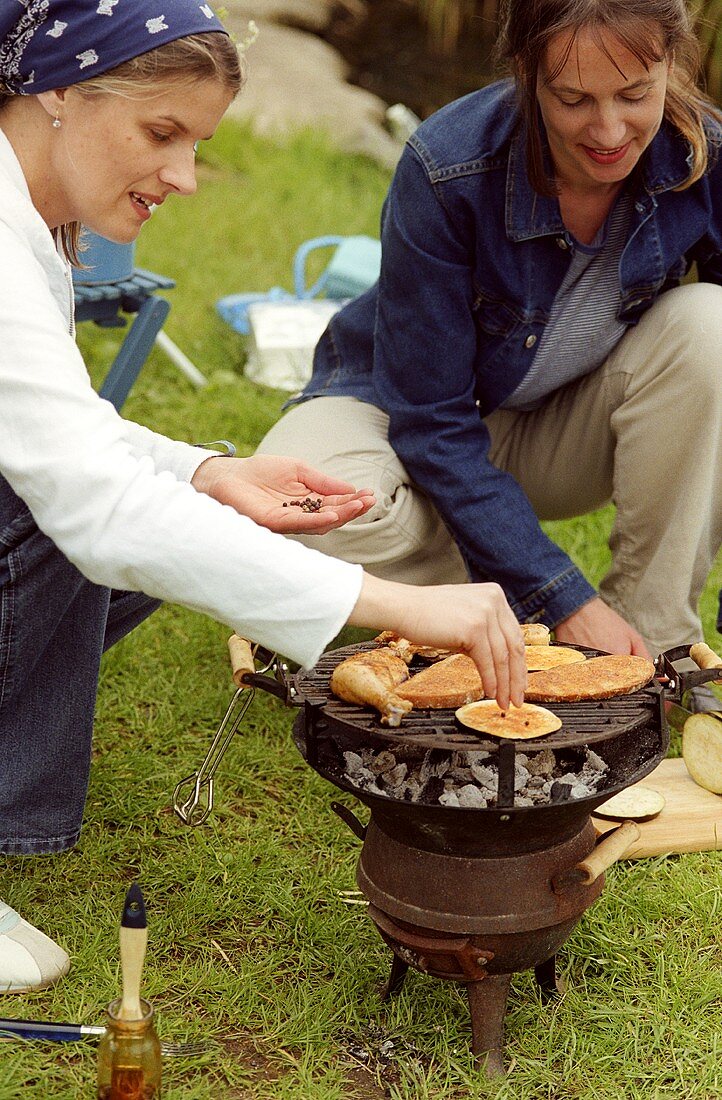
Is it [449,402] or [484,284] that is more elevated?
[484,284]

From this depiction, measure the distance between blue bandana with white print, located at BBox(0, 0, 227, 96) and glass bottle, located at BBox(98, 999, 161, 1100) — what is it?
1.46 m

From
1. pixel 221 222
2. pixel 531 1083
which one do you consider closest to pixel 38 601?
pixel 531 1083

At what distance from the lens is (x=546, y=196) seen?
2979 millimetres

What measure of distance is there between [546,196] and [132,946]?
77.1 inches

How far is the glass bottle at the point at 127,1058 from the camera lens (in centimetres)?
189

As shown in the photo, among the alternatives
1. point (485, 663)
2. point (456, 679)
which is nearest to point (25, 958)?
point (456, 679)

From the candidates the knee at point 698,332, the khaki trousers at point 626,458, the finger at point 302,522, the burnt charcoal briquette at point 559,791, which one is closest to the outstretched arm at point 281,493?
the finger at point 302,522

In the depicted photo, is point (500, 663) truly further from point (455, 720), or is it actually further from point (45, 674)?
point (45, 674)

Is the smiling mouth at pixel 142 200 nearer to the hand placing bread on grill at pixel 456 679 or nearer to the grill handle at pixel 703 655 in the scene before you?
the hand placing bread on grill at pixel 456 679

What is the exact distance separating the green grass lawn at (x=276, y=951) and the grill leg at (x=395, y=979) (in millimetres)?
22

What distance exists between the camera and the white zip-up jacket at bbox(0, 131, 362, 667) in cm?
188

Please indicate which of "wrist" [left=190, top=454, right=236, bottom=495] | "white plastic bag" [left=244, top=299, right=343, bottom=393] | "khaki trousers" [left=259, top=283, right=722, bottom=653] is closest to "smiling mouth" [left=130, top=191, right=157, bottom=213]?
"wrist" [left=190, top=454, right=236, bottom=495]

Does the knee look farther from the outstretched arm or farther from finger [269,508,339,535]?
finger [269,508,339,535]

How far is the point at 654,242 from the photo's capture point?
311 centimetres
